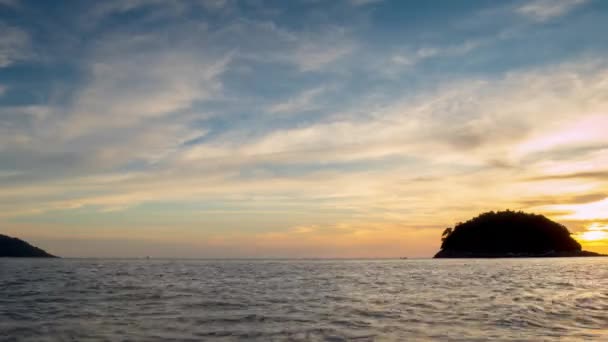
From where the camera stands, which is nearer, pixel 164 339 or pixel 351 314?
pixel 164 339

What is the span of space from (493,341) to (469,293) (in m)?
22.3

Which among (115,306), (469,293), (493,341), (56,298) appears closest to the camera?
(493,341)

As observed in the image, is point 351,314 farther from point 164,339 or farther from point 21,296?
point 21,296

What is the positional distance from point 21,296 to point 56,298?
11.7ft

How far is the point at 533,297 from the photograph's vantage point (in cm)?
3756

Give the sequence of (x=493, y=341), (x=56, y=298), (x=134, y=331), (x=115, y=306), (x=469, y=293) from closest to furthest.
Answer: (x=493, y=341)
(x=134, y=331)
(x=115, y=306)
(x=56, y=298)
(x=469, y=293)

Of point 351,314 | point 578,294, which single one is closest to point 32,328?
point 351,314

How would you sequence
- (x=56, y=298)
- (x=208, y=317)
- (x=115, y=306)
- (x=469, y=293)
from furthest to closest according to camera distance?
(x=469, y=293) < (x=56, y=298) < (x=115, y=306) < (x=208, y=317)

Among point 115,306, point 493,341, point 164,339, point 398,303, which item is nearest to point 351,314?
point 398,303

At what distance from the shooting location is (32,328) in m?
Result: 23.9

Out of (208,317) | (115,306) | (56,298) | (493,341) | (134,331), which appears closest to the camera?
(493,341)

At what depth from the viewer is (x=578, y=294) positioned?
3953 cm

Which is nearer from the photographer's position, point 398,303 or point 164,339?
point 164,339

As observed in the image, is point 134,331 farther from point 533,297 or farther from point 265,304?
point 533,297
